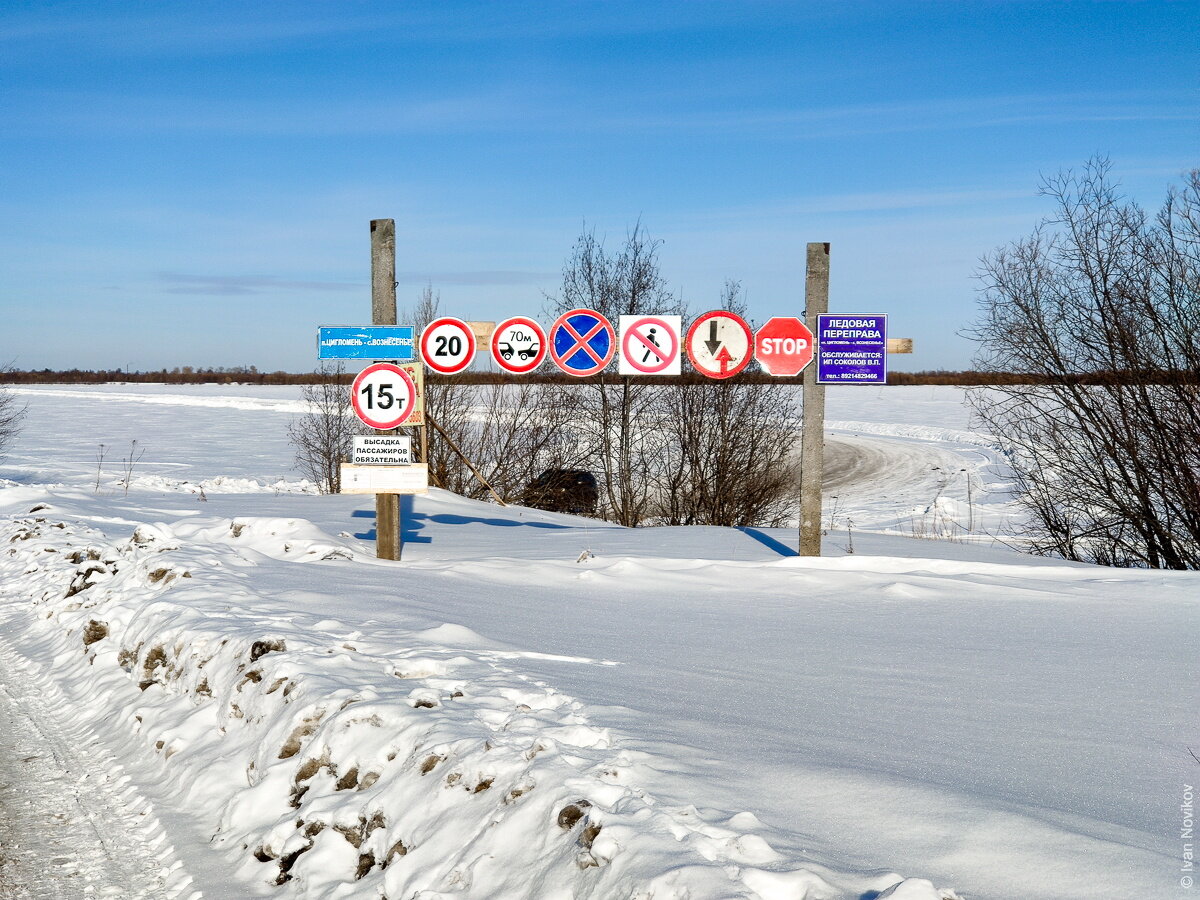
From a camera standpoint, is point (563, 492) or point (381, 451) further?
point (563, 492)

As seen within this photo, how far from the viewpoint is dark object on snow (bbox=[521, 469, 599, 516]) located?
24656mm

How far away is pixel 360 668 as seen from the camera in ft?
17.7

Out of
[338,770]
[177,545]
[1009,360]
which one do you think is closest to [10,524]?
[177,545]

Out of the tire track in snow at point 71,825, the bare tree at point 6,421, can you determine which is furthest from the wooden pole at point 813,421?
the bare tree at point 6,421

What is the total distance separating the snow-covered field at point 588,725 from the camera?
3277 millimetres

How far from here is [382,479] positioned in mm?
10477

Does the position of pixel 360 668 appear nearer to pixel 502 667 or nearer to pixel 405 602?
pixel 502 667

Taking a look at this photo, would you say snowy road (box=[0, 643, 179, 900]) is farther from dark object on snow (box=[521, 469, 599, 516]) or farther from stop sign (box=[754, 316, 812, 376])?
dark object on snow (box=[521, 469, 599, 516])

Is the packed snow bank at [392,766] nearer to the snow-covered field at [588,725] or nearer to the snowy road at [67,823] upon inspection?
the snow-covered field at [588,725]

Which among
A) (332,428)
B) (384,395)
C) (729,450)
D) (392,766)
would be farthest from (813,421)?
(332,428)

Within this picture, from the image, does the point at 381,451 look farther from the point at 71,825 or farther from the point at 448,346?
the point at 71,825

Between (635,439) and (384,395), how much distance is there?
48.8ft

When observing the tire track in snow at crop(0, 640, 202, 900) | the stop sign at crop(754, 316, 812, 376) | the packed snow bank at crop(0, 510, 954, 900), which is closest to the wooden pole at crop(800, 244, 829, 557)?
the stop sign at crop(754, 316, 812, 376)

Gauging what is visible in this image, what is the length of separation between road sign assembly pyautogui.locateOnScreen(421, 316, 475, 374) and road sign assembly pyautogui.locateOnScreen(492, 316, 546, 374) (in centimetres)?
33
